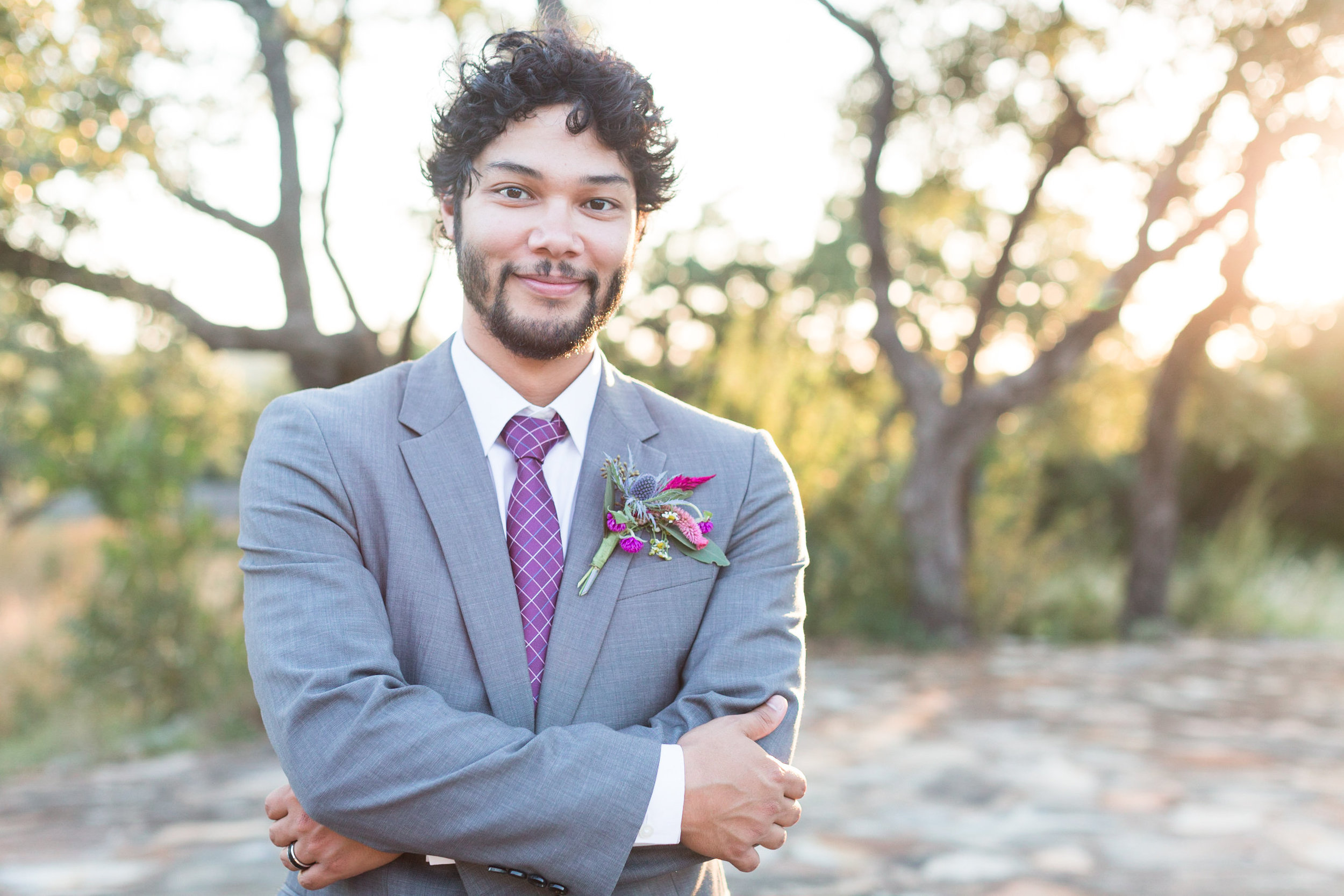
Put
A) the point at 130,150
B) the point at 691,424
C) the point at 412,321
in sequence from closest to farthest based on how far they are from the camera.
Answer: the point at 691,424
the point at 130,150
the point at 412,321

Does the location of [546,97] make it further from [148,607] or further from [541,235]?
[148,607]

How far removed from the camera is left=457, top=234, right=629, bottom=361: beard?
1848 millimetres

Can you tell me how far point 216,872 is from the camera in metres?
3.77

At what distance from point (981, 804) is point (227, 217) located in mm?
5585

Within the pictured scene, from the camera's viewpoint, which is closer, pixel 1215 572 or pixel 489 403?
pixel 489 403

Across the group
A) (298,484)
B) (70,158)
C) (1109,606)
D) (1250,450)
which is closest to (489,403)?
(298,484)

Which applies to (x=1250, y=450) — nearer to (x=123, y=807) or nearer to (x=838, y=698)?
(x=838, y=698)

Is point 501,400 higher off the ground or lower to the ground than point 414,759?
higher

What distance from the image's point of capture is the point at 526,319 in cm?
185

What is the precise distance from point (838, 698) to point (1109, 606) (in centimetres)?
461

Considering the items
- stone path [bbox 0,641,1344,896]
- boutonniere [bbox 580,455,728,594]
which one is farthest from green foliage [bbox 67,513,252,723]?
boutonniere [bbox 580,455,728,594]

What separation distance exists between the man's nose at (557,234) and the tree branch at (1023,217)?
7.22 metres

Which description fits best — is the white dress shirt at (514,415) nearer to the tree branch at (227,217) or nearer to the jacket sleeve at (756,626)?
the jacket sleeve at (756,626)

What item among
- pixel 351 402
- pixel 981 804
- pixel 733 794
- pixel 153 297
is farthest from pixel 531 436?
pixel 153 297
